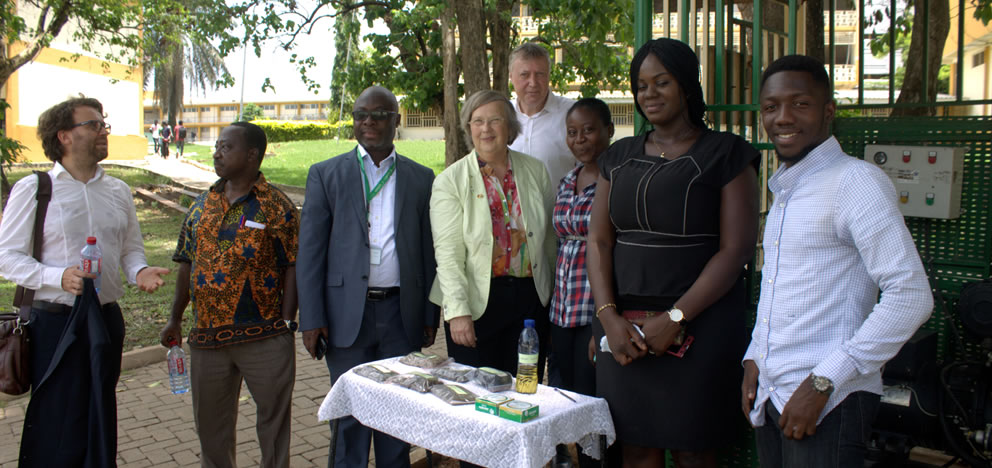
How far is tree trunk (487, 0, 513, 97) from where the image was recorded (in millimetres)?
10477

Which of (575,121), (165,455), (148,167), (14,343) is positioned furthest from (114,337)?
(148,167)

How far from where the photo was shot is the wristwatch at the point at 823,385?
7.90 feet

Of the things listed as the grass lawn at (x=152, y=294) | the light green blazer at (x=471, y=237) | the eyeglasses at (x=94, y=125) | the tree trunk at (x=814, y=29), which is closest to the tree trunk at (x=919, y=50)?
the tree trunk at (x=814, y=29)

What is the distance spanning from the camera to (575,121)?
403 cm

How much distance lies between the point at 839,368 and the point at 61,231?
357 cm

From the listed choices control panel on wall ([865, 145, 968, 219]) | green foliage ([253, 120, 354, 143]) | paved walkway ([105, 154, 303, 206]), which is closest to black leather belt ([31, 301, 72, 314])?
control panel on wall ([865, 145, 968, 219])

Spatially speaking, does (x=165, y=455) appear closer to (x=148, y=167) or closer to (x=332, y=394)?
(x=332, y=394)

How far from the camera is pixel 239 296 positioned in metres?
4.01

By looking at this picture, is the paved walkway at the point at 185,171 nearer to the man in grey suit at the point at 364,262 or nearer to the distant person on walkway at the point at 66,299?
the distant person on walkway at the point at 66,299

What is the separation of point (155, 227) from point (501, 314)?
1283cm

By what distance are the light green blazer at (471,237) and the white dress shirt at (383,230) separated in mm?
226

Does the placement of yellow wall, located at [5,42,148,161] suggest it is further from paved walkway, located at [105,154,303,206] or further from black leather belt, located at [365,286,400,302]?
black leather belt, located at [365,286,400,302]

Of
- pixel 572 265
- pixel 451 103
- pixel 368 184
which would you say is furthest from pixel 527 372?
pixel 451 103

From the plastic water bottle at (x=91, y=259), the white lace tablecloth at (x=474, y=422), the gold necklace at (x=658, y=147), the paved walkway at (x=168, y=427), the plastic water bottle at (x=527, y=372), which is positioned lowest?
the paved walkway at (x=168, y=427)
